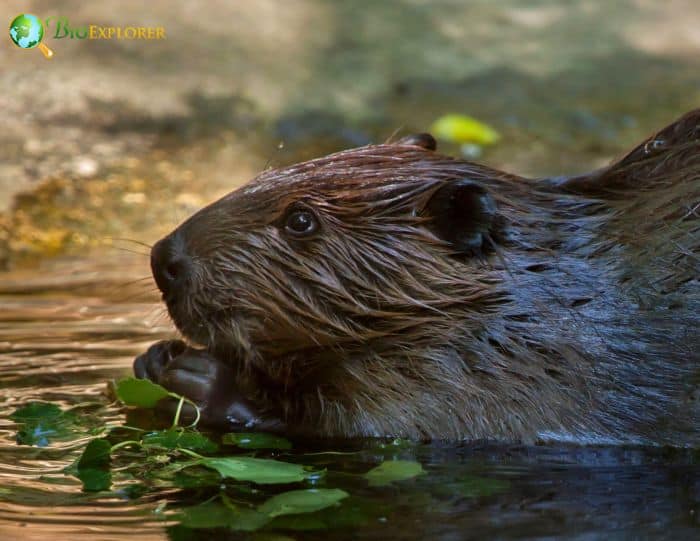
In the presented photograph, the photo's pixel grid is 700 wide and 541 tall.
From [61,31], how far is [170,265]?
17.7ft

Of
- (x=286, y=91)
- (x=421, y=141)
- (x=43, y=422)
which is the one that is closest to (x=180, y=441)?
(x=43, y=422)

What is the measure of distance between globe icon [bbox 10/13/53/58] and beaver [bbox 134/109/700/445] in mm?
4971

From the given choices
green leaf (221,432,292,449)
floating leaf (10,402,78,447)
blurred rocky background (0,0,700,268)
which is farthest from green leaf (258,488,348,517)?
blurred rocky background (0,0,700,268)

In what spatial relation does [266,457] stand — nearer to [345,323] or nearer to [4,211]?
[345,323]

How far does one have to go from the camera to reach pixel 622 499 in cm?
343

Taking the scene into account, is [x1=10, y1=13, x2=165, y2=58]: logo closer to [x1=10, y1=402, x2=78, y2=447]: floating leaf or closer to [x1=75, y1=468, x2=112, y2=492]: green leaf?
[x1=10, y1=402, x2=78, y2=447]: floating leaf

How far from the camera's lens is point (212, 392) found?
4.29 m

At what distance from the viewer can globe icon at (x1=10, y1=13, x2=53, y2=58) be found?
882cm

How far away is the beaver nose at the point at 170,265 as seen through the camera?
13.8 ft

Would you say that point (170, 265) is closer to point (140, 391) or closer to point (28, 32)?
point (140, 391)

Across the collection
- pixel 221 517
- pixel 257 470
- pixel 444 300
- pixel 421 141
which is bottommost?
pixel 221 517

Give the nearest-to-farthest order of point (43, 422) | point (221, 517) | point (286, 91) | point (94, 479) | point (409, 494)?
point (221, 517), point (409, 494), point (94, 479), point (43, 422), point (286, 91)

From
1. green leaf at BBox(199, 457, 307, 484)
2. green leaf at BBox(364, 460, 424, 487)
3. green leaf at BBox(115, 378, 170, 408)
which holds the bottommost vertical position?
green leaf at BBox(364, 460, 424, 487)

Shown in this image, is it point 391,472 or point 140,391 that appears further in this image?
point 140,391
